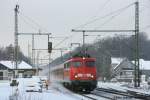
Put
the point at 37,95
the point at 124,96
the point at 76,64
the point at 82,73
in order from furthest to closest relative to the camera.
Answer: the point at 76,64 < the point at 82,73 < the point at 37,95 < the point at 124,96

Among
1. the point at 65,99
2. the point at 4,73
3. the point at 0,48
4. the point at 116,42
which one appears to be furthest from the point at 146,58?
the point at 65,99

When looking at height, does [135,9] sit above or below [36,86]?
above

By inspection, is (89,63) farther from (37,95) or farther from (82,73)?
(37,95)

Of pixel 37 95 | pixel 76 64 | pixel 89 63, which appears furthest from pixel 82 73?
pixel 37 95

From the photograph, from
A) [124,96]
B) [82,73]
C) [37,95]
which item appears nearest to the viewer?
[124,96]

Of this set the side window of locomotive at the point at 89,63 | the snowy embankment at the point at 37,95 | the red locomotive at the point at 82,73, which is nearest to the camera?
the snowy embankment at the point at 37,95

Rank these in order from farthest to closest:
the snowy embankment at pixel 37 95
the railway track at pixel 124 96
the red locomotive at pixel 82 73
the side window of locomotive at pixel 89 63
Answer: the side window of locomotive at pixel 89 63
the red locomotive at pixel 82 73
the railway track at pixel 124 96
the snowy embankment at pixel 37 95

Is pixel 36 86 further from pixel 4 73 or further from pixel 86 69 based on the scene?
pixel 4 73

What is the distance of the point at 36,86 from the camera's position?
4447 cm

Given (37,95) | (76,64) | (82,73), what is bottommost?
(37,95)

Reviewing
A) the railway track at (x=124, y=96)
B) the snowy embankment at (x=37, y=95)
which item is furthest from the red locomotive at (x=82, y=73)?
the railway track at (x=124, y=96)

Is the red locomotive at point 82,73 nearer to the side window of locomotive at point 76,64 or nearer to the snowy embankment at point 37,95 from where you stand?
the side window of locomotive at point 76,64

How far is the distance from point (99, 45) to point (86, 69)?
6295 cm

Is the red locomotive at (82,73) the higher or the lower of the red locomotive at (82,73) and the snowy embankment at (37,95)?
the higher
